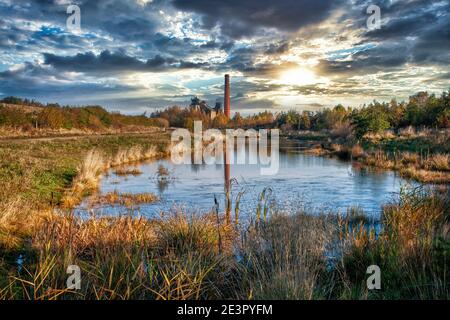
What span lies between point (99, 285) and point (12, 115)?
4736 cm

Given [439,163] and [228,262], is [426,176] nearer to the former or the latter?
[439,163]

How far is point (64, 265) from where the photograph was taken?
18.8 ft

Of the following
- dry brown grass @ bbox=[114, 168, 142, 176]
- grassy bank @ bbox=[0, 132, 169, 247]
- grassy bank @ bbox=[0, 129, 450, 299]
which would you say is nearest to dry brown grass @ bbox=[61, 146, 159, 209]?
grassy bank @ bbox=[0, 132, 169, 247]

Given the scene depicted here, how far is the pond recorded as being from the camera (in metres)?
14.3

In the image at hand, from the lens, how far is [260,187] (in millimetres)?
18984

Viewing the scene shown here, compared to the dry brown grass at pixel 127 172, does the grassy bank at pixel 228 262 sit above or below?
above

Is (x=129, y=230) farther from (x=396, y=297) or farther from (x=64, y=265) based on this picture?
(x=396, y=297)

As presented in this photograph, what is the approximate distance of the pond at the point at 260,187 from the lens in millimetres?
14297

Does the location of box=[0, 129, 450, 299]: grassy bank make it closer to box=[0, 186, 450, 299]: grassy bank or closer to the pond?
box=[0, 186, 450, 299]: grassy bank

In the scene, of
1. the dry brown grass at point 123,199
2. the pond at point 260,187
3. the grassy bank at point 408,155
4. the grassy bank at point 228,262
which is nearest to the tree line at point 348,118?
the grassy bank at point 408,155

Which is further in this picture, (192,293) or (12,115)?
(12,115)

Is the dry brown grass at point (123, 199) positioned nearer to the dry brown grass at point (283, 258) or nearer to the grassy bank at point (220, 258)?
the grassy bank at point (220, 258)

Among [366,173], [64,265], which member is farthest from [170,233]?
[366,173]
